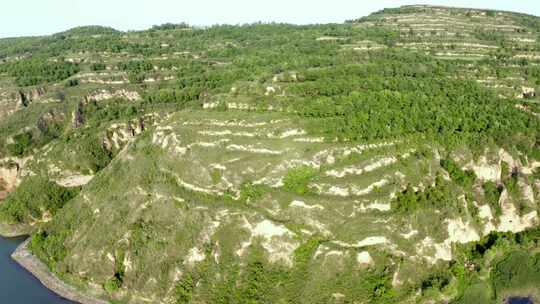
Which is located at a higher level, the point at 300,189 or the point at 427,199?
the point at 300,189

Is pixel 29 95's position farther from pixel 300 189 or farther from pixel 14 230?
pixel 300 189

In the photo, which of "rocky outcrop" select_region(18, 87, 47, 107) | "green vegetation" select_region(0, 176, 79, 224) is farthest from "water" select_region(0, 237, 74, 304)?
"rocky outcrop" select_region(18, 87, 47, 107)

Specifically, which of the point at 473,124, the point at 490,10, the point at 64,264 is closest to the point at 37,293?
the point at 64,264

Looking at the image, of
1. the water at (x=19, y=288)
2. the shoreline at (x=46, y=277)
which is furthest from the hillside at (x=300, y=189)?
the water at (x=19, y=288)

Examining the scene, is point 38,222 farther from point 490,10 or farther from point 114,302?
point 490,10

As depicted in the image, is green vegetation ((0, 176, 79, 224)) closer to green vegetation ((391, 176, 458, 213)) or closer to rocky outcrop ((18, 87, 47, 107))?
rocky outcrop ((18, 87, 47, 107))

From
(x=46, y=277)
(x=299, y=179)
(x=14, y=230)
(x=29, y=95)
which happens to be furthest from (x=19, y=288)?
(x=29, y=95)

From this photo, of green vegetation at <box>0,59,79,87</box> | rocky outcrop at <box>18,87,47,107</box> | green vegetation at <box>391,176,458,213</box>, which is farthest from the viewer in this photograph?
green vegetation at <box>0,59,79,87</box>
